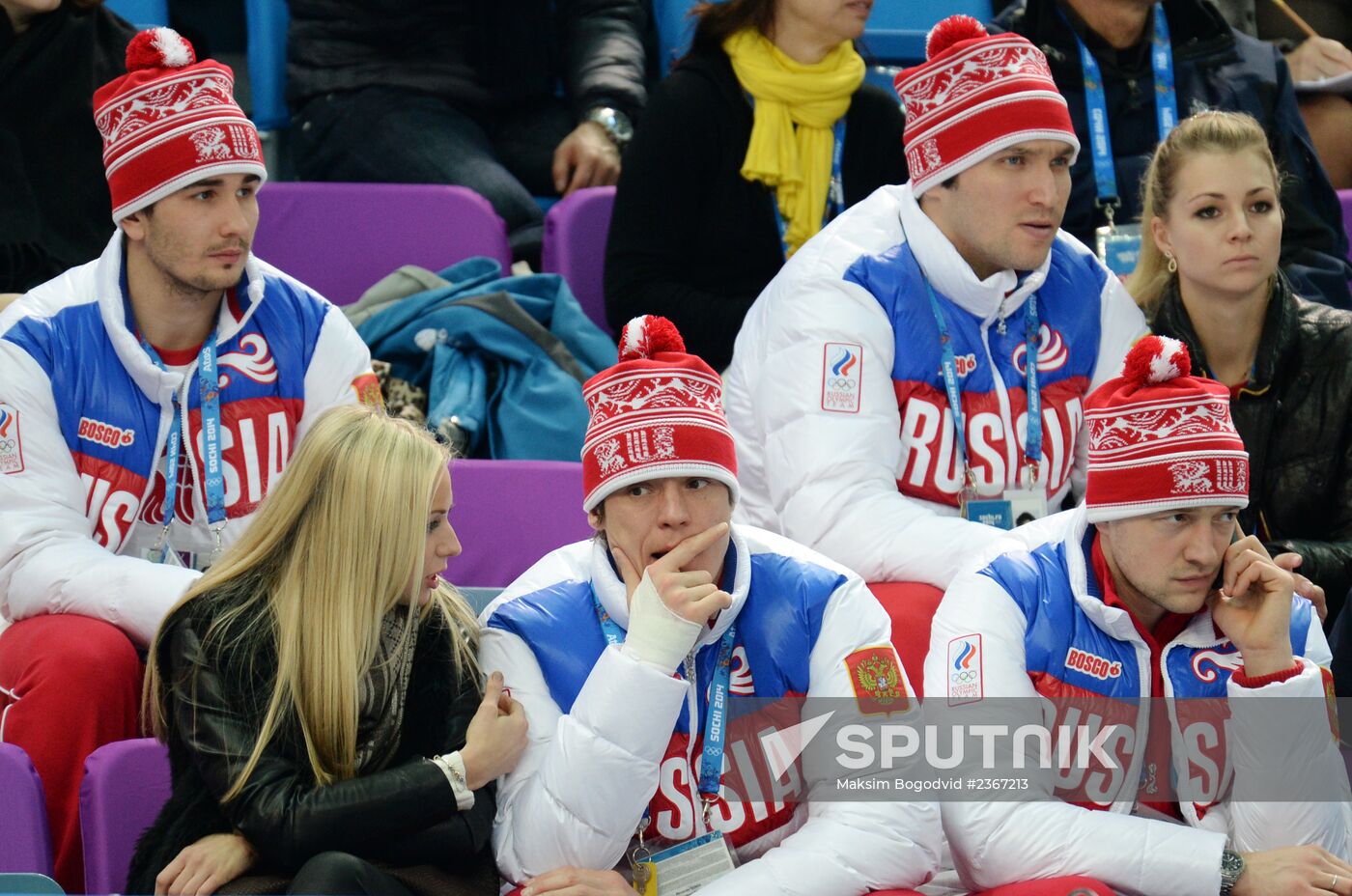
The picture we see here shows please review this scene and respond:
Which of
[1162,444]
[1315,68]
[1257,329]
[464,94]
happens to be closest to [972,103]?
[1257,329]

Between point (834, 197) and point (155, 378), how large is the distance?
65.2 inches

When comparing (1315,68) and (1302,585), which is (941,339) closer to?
(1302,585)

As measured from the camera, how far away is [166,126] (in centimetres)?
357

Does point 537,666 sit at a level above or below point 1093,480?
below

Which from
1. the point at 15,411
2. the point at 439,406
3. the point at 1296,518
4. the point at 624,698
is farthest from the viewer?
the point at 439,406

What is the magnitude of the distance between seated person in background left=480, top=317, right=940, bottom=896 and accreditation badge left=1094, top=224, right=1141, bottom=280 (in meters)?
1.62

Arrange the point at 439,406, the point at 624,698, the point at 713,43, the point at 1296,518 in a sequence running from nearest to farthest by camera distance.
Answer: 1. the point at 624,698
2. the point at 1296,518
3. the point at 439,406
4. the point at 713,43

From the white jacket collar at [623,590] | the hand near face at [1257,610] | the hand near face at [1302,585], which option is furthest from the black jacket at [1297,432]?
the white jacket collar at [623,590]

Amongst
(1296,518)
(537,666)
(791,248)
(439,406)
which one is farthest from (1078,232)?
(537,666)

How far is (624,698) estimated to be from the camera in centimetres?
266

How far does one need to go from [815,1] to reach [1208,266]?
Result: 1.09m

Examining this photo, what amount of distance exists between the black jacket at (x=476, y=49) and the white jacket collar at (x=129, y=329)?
1365 mm

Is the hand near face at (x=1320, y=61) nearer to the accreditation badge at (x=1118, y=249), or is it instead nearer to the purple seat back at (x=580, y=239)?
the accreditation badge at (x=1118, y=249)

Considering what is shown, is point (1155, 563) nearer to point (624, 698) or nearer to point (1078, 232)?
point (624, 698)
